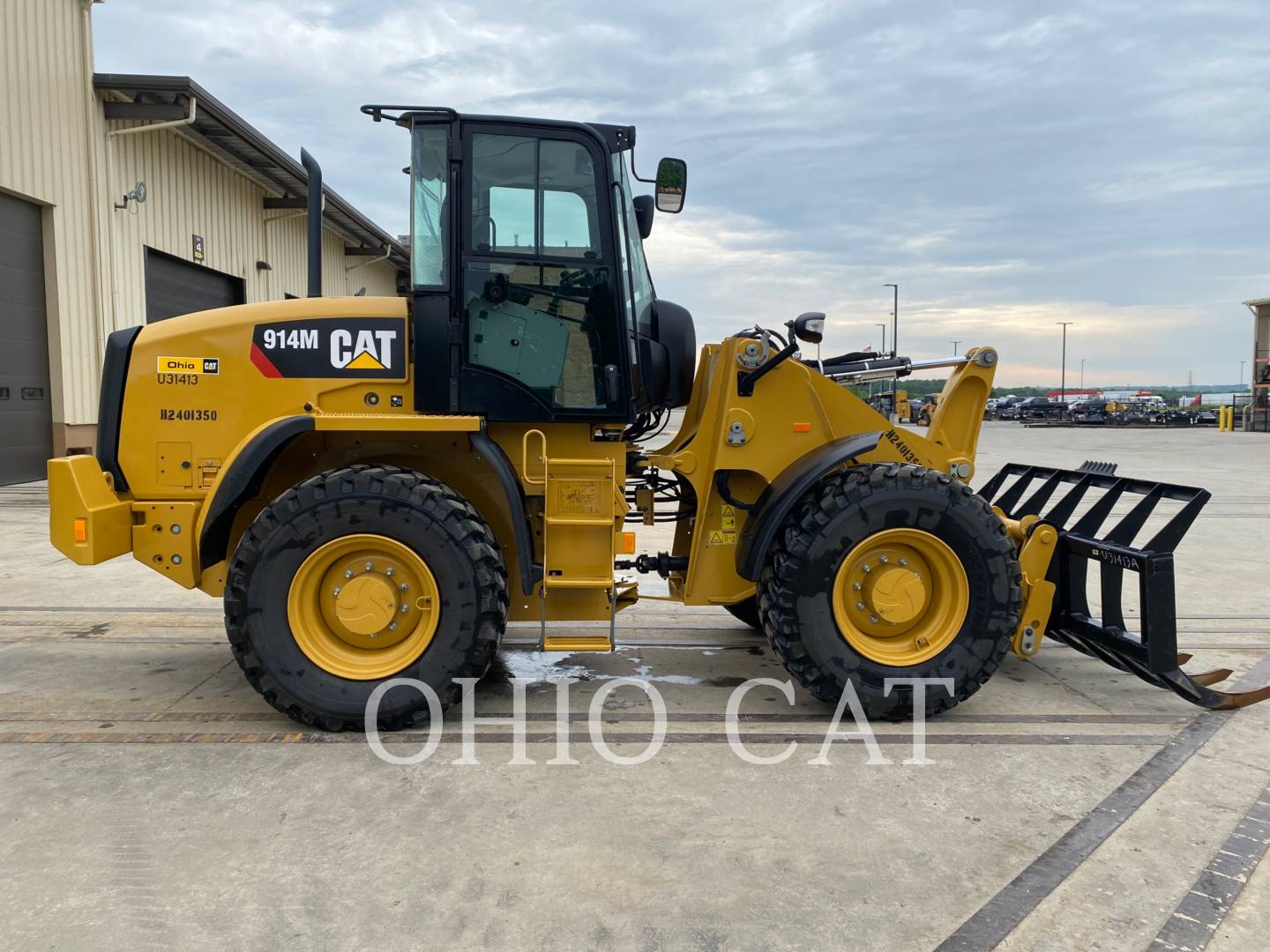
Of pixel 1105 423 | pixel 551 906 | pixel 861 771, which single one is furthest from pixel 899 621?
pixel 1105 423

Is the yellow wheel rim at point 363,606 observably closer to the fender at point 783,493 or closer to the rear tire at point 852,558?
the fender at point 783,493

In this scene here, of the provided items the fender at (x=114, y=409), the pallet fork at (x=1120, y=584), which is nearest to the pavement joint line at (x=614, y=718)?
the pallet fork at (x=1120, y=584)

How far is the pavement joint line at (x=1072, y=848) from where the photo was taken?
107 inches

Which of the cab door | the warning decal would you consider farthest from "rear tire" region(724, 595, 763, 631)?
the cab door

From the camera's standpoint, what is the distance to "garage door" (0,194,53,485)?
12.7 metres

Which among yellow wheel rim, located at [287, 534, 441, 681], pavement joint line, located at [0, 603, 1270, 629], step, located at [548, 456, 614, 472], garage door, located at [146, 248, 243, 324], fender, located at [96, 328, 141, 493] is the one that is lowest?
pavement joint line, located at [0, 603, 1270, 629]

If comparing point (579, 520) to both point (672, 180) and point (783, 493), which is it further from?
point (672, 180)

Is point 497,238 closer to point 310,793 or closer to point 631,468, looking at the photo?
point 631,468

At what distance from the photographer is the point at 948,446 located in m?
5.05

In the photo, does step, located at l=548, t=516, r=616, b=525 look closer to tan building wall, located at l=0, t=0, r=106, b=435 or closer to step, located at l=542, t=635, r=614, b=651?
step, located at l=542, t=635, r=614, b=651

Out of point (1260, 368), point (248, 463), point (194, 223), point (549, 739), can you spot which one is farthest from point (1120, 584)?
point (1260, 368)

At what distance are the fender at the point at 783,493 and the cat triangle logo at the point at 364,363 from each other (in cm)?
202

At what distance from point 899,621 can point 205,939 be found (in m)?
3.22

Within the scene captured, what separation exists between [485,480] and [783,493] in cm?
151
